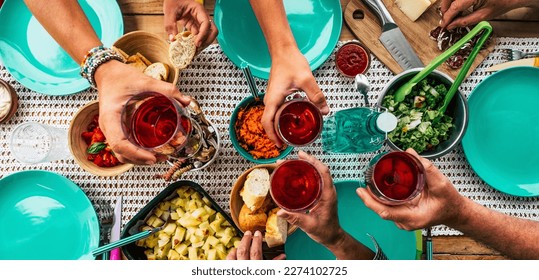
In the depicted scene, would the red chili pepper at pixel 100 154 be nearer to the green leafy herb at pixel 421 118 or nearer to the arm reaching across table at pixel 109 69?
the arm reaching across table at pixel 109 69

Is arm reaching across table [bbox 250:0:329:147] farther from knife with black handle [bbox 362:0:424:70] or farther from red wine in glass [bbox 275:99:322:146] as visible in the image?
knife with black handle [bbox 362:0:424:70]

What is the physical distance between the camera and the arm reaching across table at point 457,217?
0.98 meters

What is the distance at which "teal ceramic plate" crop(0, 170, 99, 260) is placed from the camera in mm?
1172

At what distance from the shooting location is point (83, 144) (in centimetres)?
113

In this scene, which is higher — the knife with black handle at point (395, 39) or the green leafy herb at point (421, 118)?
the knife with black handle at point (395, 39)

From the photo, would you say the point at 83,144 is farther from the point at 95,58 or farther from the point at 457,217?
the point at 457,217

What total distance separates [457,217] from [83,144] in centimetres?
105

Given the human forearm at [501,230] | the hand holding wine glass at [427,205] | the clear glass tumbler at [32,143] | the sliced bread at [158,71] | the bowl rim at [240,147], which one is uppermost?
the sliced bread at [158,71]

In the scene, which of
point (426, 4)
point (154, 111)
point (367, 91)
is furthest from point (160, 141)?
point (426, 4)

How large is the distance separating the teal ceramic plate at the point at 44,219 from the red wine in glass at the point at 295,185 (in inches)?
22.8

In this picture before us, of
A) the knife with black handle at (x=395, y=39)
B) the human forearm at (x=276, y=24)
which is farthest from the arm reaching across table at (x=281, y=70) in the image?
the knife with black handle at (x=395, y=39)

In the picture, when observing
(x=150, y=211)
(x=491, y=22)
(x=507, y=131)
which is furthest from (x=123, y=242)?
(x=491, y=22)

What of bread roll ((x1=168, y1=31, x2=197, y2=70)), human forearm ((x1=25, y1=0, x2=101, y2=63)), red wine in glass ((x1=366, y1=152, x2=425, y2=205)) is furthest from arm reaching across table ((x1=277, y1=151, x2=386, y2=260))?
human forearm ((x1=25, y1=0, x2=101, y2=63))

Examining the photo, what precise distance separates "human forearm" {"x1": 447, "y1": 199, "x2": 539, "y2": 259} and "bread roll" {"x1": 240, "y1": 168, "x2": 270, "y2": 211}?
0.51 metres
